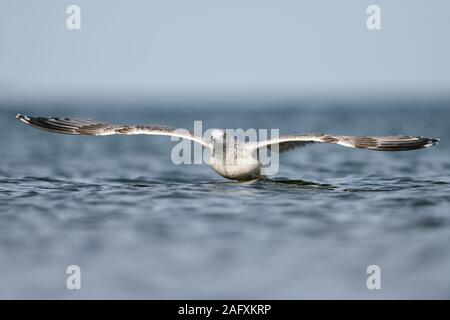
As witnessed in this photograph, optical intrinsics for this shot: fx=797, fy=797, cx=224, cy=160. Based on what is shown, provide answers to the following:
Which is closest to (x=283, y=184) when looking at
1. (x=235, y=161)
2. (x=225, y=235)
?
(x=235, y=161)

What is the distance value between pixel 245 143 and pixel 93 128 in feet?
14.4

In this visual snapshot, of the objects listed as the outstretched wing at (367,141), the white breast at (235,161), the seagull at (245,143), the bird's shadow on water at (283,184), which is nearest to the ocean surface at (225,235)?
the bird's shadow on water at (283,184)

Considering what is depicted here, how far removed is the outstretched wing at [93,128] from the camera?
20.4 metres

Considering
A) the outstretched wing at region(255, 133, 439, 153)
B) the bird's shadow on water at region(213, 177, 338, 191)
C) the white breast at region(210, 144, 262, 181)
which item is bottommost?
the bird's shadow on water at region(213, 177, 338, 191)

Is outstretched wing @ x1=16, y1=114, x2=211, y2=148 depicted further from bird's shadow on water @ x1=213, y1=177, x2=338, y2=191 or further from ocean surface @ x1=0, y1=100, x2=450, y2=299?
bird's shadow on water @ x1=213, y1=177, x2=338, y2=191

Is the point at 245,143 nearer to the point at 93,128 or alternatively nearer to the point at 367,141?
the point at 367,141

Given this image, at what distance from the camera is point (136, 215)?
17.2m

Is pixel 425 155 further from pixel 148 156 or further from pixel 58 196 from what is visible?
pixel 58 196

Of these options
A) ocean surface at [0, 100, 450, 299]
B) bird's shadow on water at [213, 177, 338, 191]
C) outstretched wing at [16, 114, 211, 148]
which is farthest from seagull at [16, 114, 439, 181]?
ocean surface at [0, 100, 450, 299]

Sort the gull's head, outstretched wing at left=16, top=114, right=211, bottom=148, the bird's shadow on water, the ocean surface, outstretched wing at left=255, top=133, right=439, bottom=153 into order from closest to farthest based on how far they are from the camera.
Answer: the ocean surface < outstretched wing at left=255, top=133, right=439, bottom=153 < the gull's head < outstretched wing at left=16, top=114, right=211, bottom=148 < the bird's shadow on water

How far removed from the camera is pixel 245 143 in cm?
1997

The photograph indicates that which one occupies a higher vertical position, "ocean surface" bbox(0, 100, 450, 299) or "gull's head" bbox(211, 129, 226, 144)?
"gull's head" bbox(211, 129, 226, 144)

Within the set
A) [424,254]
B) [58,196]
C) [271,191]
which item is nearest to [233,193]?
[271,191]

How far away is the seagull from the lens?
61.6 feet
